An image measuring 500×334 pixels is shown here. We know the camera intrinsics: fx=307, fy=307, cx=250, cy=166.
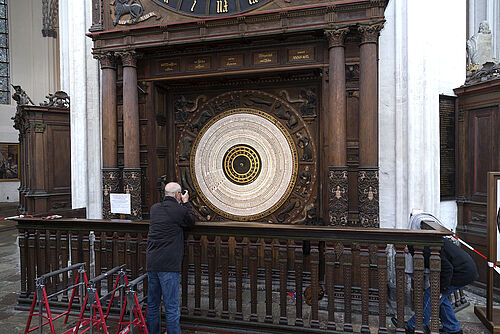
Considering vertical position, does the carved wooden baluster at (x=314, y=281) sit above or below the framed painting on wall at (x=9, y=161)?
below

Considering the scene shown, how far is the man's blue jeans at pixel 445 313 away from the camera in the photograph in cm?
283

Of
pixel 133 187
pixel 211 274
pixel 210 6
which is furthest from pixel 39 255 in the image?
pixel 210 6

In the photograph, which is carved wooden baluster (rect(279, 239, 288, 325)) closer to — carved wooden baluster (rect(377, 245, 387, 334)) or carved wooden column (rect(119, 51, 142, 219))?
carved wooden baluster (rect(377, 245, 387, 334))

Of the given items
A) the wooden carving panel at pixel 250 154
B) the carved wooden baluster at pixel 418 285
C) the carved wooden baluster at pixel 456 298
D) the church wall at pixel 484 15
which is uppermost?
the church wall at pixel 484 15

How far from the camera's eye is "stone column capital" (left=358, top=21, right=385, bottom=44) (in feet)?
11.3

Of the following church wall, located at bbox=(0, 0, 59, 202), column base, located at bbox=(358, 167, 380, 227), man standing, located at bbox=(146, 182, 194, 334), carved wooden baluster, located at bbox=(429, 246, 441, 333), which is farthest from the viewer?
church wall, located at bbox=(0, 0, 59, 202)

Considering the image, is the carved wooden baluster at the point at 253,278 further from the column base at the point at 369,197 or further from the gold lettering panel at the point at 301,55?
the gold lettering panel at the point at 301,55

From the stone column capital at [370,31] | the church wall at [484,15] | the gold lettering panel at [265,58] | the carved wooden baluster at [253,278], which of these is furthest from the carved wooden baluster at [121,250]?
the church wall at [484,15]

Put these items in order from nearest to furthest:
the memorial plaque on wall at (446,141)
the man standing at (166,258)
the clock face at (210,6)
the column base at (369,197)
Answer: the man standing at (166,258) → the column base at (369,197) → the clock face at (210,6) → the memorial plaque on wall at (446,141)

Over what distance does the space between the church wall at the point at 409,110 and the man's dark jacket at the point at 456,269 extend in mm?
Answer: 1248

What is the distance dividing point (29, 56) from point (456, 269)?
17.1 meters

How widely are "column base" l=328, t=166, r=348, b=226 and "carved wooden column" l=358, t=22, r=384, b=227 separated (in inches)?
7.7

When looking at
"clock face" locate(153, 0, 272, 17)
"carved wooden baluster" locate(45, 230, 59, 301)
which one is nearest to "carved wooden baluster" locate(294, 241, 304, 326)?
"carved wooden baluster" locate(45, 230, 59, 301)

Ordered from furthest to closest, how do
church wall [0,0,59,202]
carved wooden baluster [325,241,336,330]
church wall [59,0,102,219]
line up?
church wall [0,0,59,202]
church wall [59,0,102,219]
carved wooden baluster [325,241,336,330]
